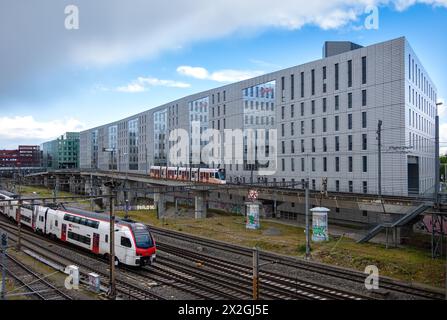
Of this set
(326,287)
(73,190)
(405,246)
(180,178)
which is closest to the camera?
(326,287)

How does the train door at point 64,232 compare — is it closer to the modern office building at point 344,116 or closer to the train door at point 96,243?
the train door at point 96,243

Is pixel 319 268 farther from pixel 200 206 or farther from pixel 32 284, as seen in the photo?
pixel 200 206

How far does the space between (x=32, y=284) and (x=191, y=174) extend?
43.6 metres

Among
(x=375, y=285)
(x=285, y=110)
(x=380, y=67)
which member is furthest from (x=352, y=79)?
(x=375, y=285)

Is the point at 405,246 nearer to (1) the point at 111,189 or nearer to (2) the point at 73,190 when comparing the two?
(1) the point at 111,189

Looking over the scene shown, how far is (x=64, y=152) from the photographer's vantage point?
174 m

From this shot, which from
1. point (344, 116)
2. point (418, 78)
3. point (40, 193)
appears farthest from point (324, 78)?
point (40, 193)

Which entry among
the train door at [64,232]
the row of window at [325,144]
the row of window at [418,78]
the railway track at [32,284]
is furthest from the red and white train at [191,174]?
the railway track at [32,284]

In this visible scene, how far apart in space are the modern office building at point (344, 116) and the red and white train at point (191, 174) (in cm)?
859

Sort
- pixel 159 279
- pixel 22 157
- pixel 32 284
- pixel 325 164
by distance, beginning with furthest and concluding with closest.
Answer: pixel 22 157 → pixel 325 164 → pixel 159 279 → pixel 32 284

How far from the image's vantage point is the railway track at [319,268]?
20.6m

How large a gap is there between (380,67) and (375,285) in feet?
110

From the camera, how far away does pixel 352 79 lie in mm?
51156
